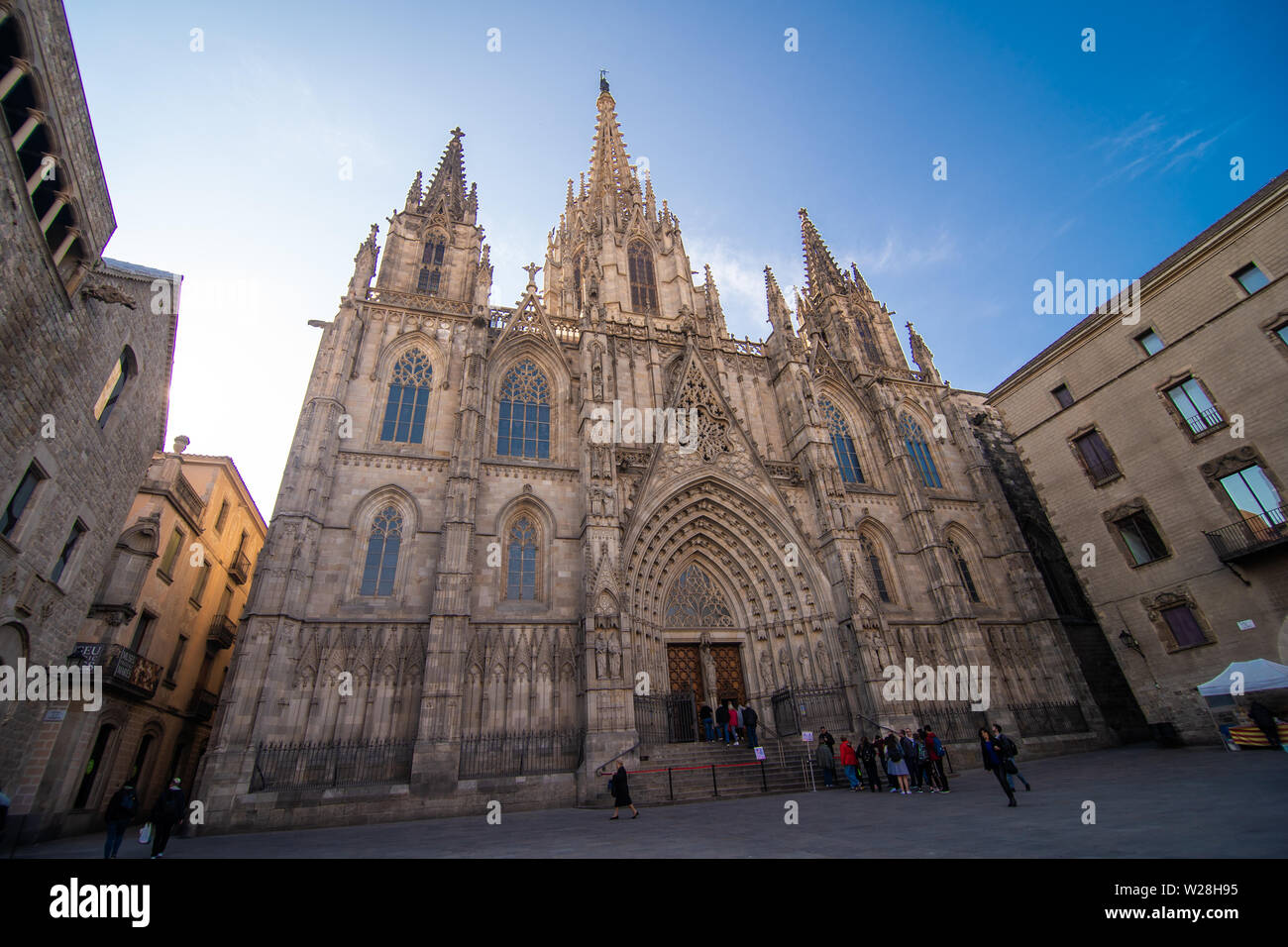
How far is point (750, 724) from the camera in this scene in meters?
16.6

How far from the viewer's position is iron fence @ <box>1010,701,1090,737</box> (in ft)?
63.7

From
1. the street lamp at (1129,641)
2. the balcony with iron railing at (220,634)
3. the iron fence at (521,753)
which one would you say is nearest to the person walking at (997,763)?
the iron fence at (521,753)

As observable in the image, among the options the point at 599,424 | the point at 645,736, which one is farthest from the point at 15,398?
the point at 645,736

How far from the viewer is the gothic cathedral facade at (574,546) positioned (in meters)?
14.8

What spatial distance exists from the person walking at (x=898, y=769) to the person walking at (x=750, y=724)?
427 centimetres

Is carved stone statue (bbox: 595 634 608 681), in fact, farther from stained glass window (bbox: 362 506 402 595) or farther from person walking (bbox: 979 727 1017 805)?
person walking (bbox: 979 727 1017 805)

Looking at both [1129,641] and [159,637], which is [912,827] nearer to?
[1129,641]

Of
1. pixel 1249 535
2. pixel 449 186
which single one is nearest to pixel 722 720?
pixel 1249 535

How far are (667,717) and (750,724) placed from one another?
2463 millimetres

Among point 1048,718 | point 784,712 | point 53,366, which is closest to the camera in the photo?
point 53,366

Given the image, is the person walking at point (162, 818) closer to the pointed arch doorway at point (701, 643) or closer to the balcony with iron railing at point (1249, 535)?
the pointed arch doorway at point (701, 643)

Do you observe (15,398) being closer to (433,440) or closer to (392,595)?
(392,595)
